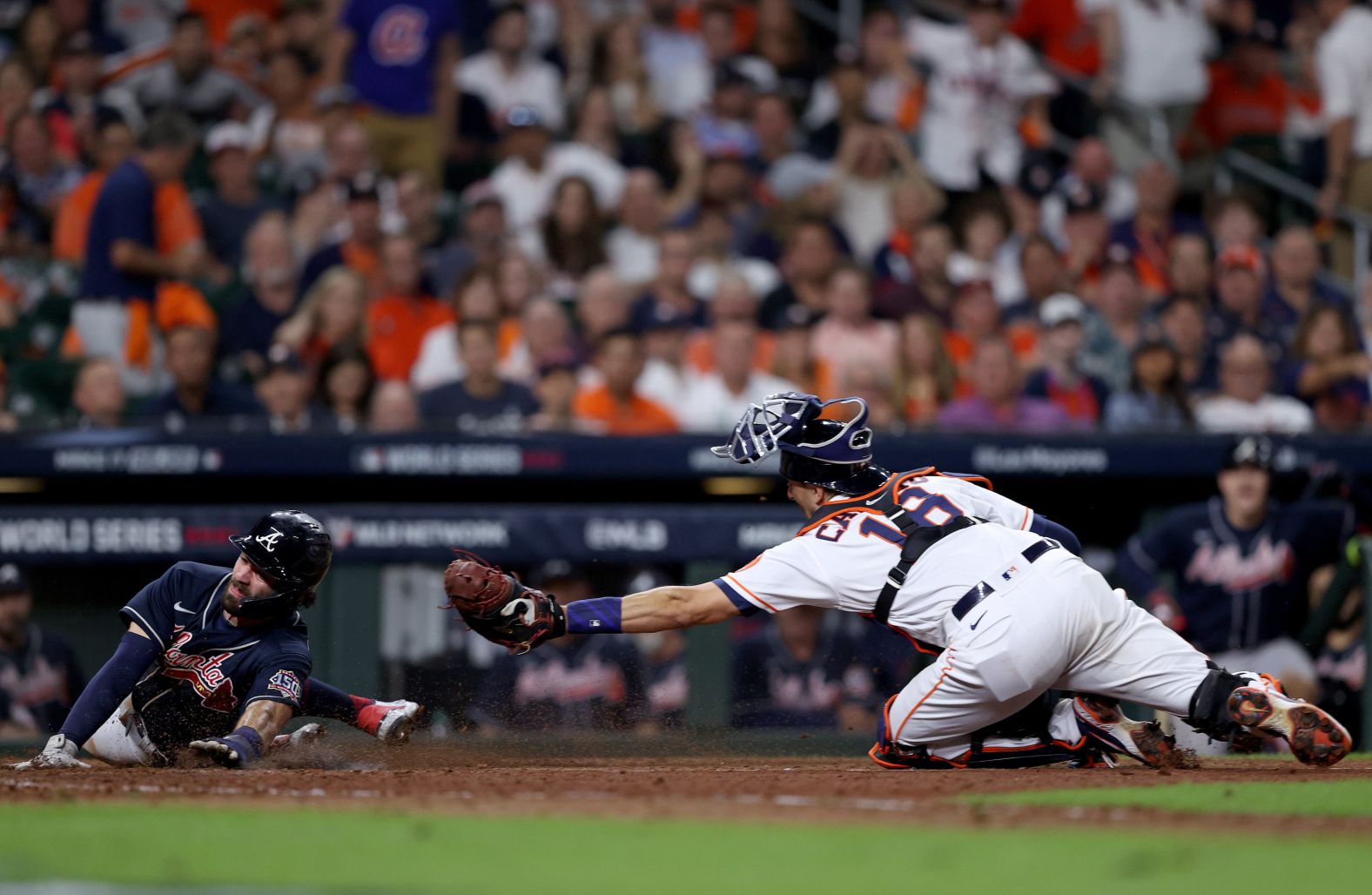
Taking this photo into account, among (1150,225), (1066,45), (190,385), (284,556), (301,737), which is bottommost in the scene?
(301,737)

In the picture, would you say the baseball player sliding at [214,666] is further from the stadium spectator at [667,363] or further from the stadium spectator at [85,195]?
the stadium spectator at [85,195]

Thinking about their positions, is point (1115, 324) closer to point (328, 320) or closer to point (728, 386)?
point (728, 386)

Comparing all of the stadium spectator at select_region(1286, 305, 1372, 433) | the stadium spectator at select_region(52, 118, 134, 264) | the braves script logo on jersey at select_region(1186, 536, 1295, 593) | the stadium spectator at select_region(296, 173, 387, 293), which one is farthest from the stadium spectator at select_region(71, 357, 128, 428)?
the stadium spectator at select_region(1286, 305, 1372, 433)

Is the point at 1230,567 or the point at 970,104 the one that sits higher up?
the point at 970,104

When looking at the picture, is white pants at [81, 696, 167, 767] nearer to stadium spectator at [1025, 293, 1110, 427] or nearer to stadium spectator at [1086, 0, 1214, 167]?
stadium spectator at [1025, 293, 1110, 427]

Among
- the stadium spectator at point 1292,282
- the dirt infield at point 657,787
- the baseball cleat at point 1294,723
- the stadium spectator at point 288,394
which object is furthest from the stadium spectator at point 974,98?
the baseball cleat at point 1294,723

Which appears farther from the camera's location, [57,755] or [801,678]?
[801,678]

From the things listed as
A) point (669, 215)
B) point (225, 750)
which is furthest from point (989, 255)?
point (225, 750)

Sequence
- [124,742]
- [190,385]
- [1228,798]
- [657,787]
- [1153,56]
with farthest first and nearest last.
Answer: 1. [1153,56]
2. [190,385]
3. [124,742]
4. [657,787]
5. [1228,798]
